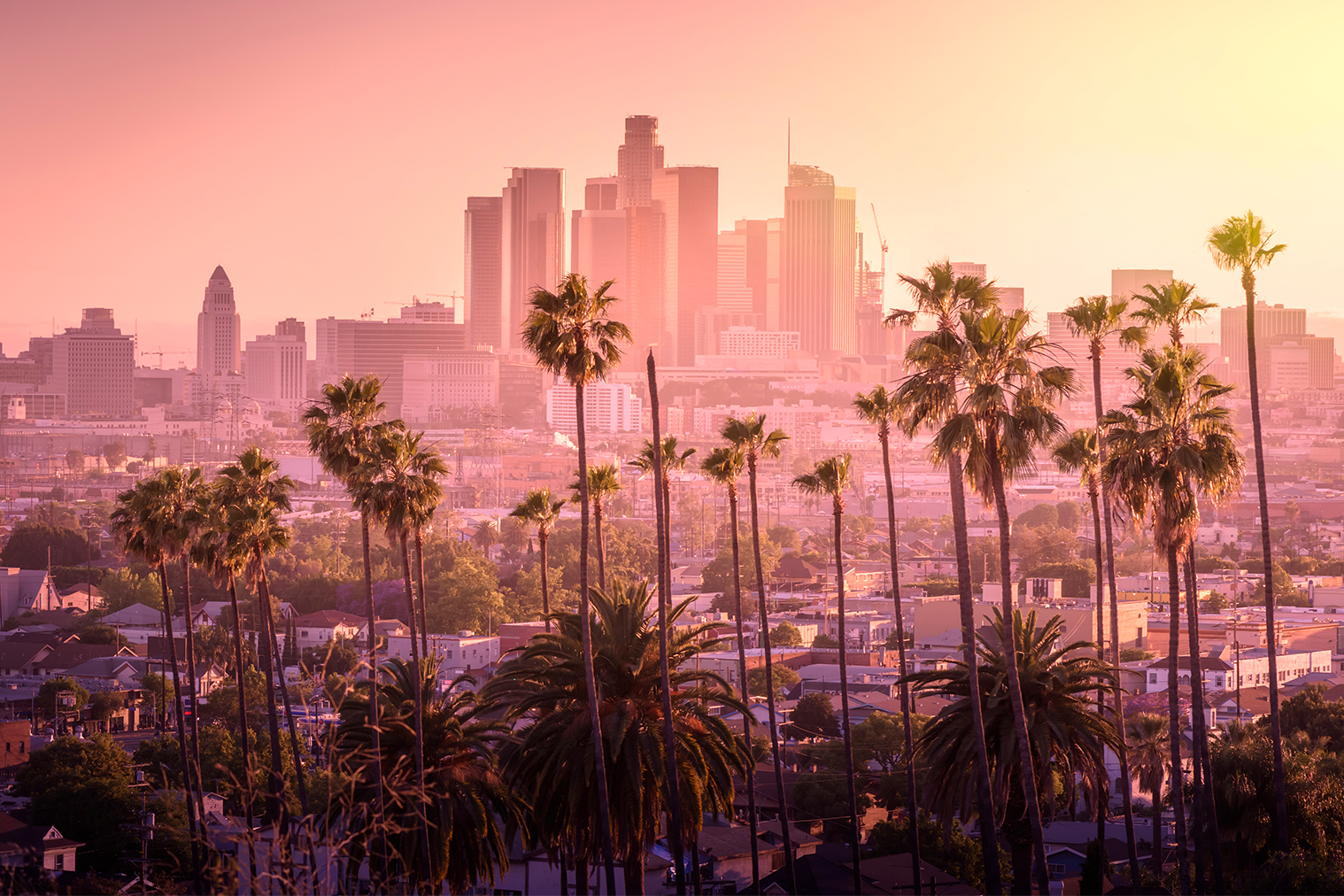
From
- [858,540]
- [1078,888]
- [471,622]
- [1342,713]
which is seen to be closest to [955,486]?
[1078,888]

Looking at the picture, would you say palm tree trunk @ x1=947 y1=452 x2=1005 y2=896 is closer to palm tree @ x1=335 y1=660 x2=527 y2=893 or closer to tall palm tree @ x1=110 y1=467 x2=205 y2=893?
palm tree @ x1=335 y1=660 x2=527 y2=893

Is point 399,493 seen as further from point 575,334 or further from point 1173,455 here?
point 1173,455

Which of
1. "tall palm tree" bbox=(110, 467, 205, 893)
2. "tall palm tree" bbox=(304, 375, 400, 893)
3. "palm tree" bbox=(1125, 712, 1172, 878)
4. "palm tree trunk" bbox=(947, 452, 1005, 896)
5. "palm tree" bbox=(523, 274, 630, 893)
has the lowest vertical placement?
"palm tree" bbox=(1125, 712, 1172, 878)

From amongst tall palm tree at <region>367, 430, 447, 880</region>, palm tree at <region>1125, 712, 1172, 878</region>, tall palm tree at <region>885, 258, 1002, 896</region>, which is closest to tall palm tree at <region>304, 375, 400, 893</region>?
tall palm tree at <region>367, 430, 447, 880</region>

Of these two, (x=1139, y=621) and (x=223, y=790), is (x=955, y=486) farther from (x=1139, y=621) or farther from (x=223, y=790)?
(x=1139, y=621)

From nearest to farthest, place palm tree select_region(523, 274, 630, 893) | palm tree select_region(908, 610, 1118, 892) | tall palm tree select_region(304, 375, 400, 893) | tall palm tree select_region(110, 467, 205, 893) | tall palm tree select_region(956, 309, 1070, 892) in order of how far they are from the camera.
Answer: tall palm tree select_region(956, 309, 1070, 892) → palm tree select_region(908, 610, 1118, 892) → palm tree select_region(523, 274, 630, 893) → tall palm tree select_region(304, 375, 400, 893) → tall palm tree select_region(110, 467, 205, 893)

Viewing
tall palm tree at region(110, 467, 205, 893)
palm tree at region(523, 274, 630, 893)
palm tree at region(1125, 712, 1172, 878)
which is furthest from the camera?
tall palm tree at region(110, 467, 205, 893)

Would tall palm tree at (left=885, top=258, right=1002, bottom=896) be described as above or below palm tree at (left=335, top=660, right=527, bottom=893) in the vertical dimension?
above
